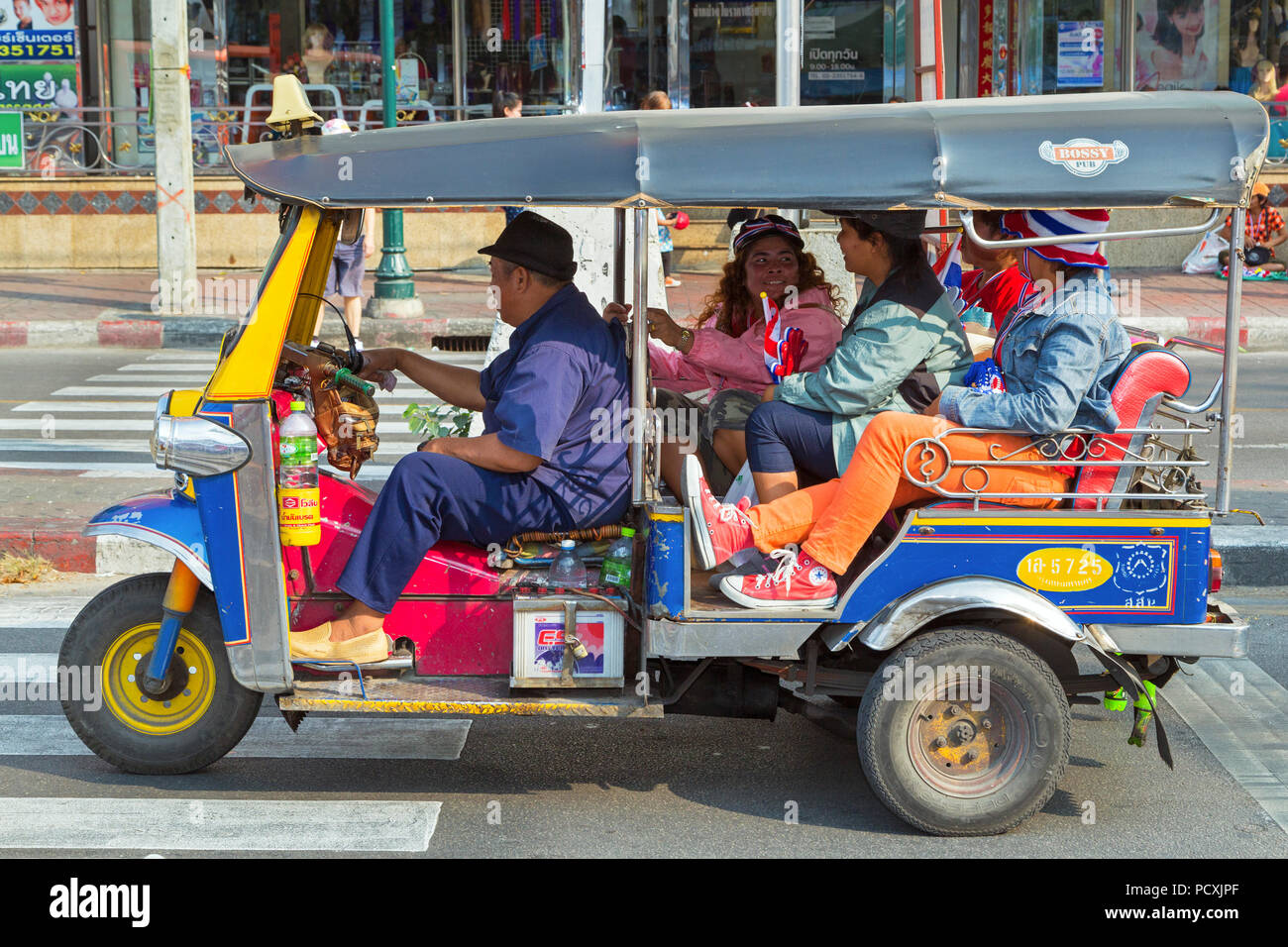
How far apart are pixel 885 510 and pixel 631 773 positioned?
1.25 metres

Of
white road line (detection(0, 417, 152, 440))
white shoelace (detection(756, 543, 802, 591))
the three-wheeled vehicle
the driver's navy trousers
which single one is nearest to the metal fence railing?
white road line (detection(0, 417, 152, 440))

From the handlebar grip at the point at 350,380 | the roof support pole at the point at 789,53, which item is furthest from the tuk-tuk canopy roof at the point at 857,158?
the roof support pole at the point at 789,53

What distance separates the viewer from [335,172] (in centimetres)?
416

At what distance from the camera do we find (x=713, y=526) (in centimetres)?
432

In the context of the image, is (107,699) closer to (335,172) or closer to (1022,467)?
(335,172)

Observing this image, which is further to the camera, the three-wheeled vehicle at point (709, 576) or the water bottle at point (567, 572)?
the water bottle at point (567, 572)

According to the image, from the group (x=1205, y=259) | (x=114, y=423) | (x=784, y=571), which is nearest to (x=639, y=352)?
(x=784, y=571)

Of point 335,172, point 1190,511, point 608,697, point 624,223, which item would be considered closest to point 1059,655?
point 1190,511

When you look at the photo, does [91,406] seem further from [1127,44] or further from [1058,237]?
[1127,44]

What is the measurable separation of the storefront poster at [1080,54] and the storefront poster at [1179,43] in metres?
0.48

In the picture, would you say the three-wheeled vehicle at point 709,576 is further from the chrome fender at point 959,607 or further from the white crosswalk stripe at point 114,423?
the white crosswalk stripe at point 114,423

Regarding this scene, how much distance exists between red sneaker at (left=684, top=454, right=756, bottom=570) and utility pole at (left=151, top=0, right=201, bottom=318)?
37.6ft

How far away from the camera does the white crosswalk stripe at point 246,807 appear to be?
4176 millimetres

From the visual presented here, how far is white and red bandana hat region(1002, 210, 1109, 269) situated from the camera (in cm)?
427
